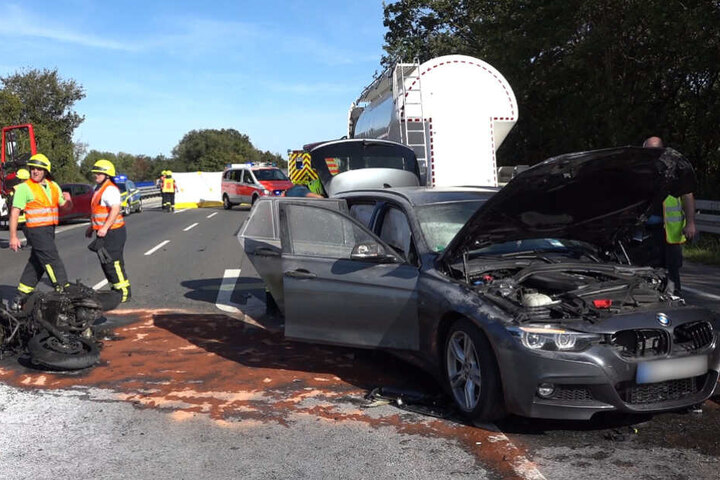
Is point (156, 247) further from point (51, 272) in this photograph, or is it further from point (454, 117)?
point (51, 272)

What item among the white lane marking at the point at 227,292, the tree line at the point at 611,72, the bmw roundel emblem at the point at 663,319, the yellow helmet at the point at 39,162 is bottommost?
the white lane marking at the point at 227,292

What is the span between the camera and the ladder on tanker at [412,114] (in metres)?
12.8

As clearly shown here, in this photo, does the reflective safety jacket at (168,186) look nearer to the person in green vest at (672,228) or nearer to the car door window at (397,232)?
the car door window at (397,232)

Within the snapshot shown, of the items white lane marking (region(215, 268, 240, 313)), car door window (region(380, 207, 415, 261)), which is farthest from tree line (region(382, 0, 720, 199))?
car door window (region(380, 207, 415, 261))

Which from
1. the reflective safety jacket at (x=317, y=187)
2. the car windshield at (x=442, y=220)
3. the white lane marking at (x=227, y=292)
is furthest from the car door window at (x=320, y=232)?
the reflective safety jacket at (x=317, y=187)

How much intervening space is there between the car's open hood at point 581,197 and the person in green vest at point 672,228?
1458 mm

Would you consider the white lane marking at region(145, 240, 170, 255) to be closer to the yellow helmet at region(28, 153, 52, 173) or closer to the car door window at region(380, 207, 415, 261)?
the yellow helmet at region(28, 153, 52, 173)

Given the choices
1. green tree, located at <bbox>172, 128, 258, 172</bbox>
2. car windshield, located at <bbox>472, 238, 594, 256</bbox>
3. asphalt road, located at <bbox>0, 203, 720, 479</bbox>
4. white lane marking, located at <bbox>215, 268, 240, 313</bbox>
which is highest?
green tree, located at <bbox>172, 128, 258, 172</bbox>

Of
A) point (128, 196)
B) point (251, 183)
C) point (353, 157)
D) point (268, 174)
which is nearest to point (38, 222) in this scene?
point (353, 157)

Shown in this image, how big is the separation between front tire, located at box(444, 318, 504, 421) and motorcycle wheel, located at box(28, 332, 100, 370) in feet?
10.4

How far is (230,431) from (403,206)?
2302mm

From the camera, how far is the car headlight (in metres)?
4.26

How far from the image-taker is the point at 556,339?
4281 millimetres

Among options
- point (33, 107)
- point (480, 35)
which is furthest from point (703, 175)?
point (33, 107)
